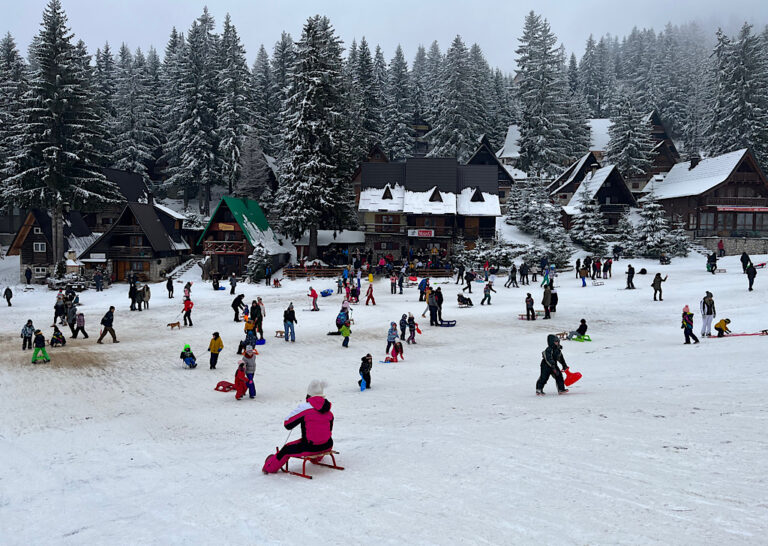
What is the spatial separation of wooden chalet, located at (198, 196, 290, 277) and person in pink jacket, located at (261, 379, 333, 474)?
123ft

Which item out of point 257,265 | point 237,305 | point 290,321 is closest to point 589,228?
point 257,265

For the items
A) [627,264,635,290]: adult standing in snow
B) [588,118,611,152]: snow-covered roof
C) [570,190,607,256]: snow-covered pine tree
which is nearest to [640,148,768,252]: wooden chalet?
[570,190,607,256]: snow-covered pine tree

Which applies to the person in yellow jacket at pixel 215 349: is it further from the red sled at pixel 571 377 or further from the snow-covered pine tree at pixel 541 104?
the snow-covered pine tree at pixel 541 104

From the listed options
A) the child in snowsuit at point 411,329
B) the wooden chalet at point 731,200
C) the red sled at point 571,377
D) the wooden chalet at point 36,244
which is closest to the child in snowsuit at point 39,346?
the child in snowsuit at point 411,329

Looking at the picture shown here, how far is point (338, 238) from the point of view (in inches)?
2015

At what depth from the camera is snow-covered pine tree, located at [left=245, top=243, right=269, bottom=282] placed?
1574 inches

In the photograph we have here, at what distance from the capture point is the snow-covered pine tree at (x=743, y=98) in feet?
185

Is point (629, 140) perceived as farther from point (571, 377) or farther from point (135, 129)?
point (135, 129)

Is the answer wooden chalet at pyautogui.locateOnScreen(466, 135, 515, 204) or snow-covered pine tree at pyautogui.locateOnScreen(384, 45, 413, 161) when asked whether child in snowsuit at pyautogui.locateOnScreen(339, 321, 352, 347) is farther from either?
snow-covered pine tree at pyautogui.locateOnScreen(384, 45, 413, 161)

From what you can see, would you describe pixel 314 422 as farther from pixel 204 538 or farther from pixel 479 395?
pixel 479 395

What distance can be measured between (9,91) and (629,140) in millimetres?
66903

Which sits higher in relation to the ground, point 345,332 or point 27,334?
point 345,332

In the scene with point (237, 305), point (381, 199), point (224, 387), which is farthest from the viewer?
point (381, 199)

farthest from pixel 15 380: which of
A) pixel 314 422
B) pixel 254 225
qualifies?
pixel 254 225
